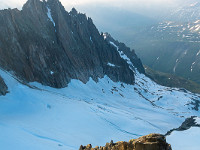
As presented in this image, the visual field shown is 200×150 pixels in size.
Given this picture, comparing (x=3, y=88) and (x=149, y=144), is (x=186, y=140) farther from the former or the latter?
(x=3, y=88)

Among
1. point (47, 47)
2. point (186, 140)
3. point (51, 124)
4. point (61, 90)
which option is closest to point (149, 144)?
point (51, 124)

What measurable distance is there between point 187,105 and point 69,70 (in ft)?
240

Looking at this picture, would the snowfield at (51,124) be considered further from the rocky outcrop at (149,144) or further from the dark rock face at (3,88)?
the rocky outcrop at (149,144)

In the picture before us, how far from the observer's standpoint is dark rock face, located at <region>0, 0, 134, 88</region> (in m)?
54.8

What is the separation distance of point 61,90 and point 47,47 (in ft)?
51.3

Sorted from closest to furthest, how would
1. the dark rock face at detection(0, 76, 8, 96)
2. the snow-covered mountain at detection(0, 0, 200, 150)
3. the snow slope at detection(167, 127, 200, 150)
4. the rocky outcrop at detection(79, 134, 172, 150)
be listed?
1. the rocky outcrop at detection(79, 134, 172, 150)
2. the snow-covered mountain at detection(0, 0, 200, 150)
3. the snow slope at detection(167, 127, 200, 150)
4. the dark rock face at detection(0, 76, 8, 96)

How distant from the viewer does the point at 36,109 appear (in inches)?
1367

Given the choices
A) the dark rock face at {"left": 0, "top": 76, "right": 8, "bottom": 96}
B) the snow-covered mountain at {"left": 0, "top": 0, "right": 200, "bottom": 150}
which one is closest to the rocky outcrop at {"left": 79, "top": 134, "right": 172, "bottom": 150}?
the snow-covered mountain at {"left": 0, "top": 0, "right": 200, "bottom": 150}

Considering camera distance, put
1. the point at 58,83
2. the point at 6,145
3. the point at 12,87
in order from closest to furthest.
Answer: the point at 6,145 → the point at 12,87 → the point at 58,83

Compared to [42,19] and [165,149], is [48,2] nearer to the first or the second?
[42,19]

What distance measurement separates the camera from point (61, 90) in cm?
6297

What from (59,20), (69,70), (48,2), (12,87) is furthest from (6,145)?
(48,2)

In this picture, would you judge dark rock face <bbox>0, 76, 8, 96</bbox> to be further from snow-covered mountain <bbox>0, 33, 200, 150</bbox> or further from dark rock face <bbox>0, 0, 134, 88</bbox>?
dark rock face <bbox>0, 0, 134, 88</bbox>

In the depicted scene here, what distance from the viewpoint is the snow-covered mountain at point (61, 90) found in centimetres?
2825
